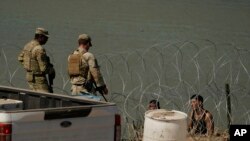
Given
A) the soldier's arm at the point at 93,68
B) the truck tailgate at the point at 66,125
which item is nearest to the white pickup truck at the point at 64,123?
the truck tailgate at the point at 66,125

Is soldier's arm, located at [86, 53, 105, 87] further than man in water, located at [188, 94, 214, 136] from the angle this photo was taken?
Yes

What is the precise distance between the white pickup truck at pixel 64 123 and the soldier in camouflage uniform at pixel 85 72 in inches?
97.7

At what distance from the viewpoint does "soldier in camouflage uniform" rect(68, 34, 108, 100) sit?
352 inches

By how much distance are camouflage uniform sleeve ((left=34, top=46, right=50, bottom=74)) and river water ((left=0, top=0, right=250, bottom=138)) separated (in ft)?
5.67

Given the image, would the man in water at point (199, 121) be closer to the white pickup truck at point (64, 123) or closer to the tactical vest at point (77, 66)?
the tactical vest at point (77, 66)

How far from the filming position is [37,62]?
9.23m

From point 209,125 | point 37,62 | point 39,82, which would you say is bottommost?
point 209,125

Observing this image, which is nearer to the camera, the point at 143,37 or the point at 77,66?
the point at 77,66

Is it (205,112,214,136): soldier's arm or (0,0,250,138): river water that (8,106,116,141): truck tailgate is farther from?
(0,0,250,138): river water

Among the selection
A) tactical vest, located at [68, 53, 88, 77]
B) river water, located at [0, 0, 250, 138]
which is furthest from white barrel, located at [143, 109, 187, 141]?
river water, located at [0, 0, 250, 138]

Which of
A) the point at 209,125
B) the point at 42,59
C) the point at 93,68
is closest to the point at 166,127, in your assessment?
the point at 209,125

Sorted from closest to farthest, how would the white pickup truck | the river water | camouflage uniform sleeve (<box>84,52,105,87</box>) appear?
the white pickup truck → camouflage uniform sleeve (<box>84,52,105,87</box>) → the river water

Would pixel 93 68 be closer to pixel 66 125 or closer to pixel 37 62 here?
pixel 37 62

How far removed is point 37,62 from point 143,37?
42.3 ft
